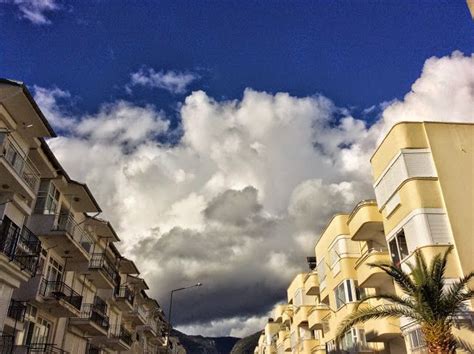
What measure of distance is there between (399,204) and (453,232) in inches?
121

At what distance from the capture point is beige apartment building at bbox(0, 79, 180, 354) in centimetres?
2017

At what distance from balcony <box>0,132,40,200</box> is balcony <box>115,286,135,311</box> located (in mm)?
21060

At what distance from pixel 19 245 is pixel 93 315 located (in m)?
12.6

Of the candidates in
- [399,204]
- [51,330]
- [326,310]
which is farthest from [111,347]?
[399,204]

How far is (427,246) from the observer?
845 inches

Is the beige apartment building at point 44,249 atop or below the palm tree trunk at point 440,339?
atop

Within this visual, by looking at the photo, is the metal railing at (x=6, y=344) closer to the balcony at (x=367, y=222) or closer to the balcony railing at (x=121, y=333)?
the balcony railing at (x=121, y=333)

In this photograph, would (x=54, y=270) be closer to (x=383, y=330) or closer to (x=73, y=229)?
(x=73, y=229)

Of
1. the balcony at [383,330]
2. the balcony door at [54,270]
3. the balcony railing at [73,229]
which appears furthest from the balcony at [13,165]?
the balcony at [383,330]

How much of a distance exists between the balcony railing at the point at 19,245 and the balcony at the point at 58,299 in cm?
250

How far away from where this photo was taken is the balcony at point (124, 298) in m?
41.5

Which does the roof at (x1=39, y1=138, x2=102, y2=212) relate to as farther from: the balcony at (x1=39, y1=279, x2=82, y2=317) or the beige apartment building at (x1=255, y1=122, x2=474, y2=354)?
the beige apartment building at (x1=255, y1=122, x2=474, y2=354)

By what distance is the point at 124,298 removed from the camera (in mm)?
41719

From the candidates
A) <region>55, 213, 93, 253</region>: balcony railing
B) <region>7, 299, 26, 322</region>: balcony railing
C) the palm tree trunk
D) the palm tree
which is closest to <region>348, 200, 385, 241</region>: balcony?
the palm tree
